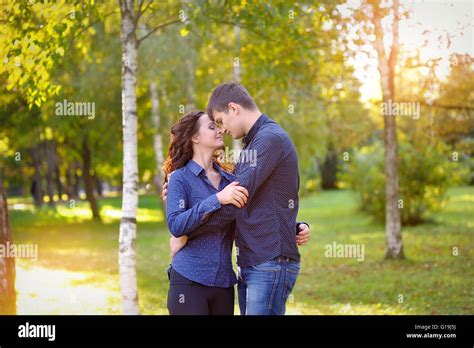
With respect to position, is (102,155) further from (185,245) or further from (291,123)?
(185,245)

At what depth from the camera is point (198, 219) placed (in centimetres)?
439

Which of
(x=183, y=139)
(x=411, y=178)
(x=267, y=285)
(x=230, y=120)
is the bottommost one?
(x=411, y=178)

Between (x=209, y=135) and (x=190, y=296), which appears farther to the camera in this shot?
(x=209, y=135)

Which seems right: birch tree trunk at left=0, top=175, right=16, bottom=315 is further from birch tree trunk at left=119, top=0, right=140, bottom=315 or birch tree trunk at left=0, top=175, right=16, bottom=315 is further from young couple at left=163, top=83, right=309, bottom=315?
young couple at left=163, top=83, right=309, bottom=315

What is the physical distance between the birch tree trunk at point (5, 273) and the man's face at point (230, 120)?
13.4 feet

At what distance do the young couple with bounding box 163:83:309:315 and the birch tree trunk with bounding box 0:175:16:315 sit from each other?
385 cm

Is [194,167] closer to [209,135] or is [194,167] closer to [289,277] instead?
[209,135]

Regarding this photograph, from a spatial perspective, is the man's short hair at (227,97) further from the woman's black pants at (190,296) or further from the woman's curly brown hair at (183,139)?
the woman's black pants at (190,296)

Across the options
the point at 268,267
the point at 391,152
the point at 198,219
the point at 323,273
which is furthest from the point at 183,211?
the point at 391,152

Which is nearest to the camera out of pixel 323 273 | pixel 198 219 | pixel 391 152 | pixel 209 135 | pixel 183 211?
pixel 198 219

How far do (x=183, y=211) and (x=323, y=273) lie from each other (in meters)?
9.94
